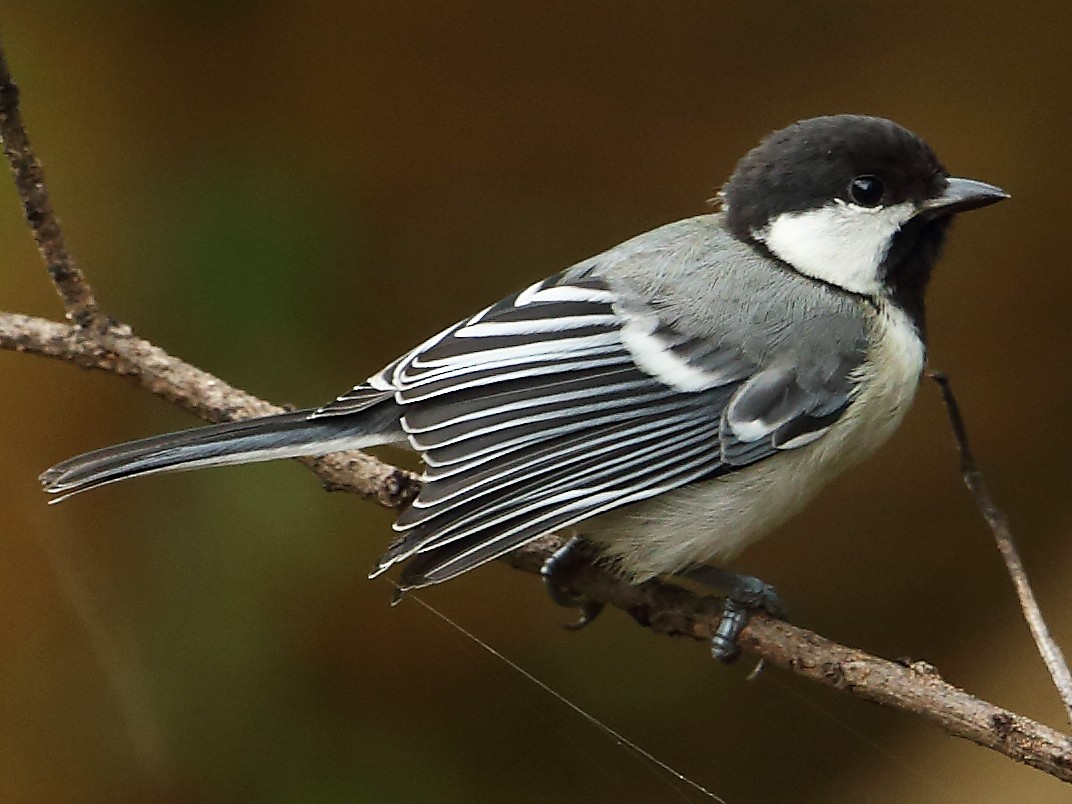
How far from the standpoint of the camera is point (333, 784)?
1451 mm

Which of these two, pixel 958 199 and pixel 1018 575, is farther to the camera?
pixel 958 199

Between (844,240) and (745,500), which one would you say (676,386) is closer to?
(745,500)

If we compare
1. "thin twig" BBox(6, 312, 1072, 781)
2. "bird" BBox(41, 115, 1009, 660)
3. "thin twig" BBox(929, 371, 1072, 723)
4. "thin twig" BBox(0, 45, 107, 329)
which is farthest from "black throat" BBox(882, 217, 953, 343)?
"thin twig" BBox(0, 45, 107, 329)

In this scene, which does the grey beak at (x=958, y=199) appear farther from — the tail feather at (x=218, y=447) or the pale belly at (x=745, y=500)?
the tail feather at (x=218, y=447)

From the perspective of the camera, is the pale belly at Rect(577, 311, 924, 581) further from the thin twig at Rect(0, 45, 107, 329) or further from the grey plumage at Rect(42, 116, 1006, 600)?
Result: the thin twig at Rect(0, 45, 107, 329)

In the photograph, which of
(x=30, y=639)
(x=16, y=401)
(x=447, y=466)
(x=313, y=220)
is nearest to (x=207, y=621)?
(x=30, y=639)

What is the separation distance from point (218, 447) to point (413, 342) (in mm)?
730

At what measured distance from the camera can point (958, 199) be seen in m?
1.09

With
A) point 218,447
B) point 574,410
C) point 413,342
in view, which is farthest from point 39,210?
point 413,342

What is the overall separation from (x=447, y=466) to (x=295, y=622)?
2.20 feet

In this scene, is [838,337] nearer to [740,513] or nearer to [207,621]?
[740,513]

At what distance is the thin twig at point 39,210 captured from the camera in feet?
2.98

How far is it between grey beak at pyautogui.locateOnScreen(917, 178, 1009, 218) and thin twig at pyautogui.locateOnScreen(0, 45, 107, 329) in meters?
0.77

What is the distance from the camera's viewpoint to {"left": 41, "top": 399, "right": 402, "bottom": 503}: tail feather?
96cm
